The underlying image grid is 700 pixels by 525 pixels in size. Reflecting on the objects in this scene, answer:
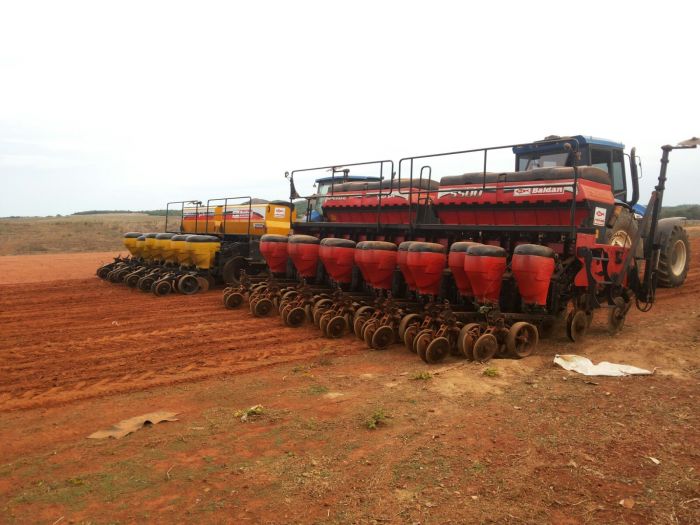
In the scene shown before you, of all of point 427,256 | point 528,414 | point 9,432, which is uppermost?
point 427,256

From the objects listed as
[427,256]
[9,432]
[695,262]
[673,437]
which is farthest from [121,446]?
[695,262]

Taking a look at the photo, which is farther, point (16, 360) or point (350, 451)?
point (16, 360)

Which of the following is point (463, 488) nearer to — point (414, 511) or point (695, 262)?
point (414, 511)

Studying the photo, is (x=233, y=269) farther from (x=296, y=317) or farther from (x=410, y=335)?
(x=410, y=335)

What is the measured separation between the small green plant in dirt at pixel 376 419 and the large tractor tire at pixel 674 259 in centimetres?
986

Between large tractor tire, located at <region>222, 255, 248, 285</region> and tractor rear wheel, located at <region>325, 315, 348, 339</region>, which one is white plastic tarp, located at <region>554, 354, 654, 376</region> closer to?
tractor rear wheel, located at <region>325, 315, 348, 339</region>

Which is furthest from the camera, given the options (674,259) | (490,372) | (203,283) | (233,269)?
(233,269)

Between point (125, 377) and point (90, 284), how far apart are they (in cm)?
1022

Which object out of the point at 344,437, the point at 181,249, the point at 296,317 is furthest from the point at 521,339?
the point at 181,249

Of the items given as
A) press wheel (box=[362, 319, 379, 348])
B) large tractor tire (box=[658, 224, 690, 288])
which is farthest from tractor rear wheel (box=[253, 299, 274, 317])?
large tractor tire (box=[658, 224, 690, 288])

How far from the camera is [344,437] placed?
4.53 m

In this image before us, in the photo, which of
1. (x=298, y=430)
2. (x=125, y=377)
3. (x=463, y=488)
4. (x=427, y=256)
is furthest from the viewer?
(x=427, y=256)

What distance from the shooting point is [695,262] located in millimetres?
18484

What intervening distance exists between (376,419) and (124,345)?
475 cm
